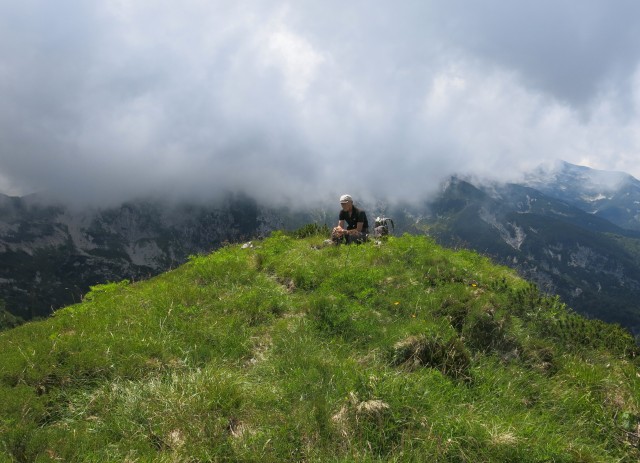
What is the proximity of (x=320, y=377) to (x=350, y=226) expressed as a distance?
11.5m

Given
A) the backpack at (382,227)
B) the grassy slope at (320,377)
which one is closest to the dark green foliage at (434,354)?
the grassy slope at (320,377)

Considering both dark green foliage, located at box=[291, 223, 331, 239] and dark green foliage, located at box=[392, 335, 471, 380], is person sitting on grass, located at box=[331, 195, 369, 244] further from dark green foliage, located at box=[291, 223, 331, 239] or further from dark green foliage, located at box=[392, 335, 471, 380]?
dark green foliage, located at box=[392, 335, 471, 380]

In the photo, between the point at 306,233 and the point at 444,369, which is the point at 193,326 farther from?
the point at 306,233

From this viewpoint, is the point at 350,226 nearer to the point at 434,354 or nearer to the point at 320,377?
the point at 434,354

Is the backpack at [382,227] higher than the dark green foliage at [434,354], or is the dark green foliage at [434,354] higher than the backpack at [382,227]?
the backpack at [382,227]

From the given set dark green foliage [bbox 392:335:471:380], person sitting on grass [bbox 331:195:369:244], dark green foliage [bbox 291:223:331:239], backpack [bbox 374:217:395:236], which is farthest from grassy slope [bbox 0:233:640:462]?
dark green foliage [bbox 291:223:331:239]

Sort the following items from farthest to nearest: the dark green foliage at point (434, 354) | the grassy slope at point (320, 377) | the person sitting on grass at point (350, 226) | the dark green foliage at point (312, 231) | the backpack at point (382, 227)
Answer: the dark green foliage at point (312, 231) → the backpack at point (382, 227) → the person sitting on grass at point (350, 226) → the dark green foliage at point (434, 354) → the grassy slope at point (320, 377)

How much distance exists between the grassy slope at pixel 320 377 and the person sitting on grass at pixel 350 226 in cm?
522

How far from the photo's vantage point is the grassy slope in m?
4.62

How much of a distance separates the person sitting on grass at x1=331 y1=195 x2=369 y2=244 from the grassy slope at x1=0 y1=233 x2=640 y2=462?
5.22 meters

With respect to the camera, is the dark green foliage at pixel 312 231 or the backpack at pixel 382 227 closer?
the backpack at pixel 382 227

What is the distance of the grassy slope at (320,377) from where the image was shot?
4.62m

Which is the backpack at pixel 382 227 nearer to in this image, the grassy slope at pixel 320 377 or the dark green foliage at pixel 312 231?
the dark green foliage at pixel 312 231

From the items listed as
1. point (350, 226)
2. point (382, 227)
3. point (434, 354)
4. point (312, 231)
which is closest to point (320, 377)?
point (434, 354)
